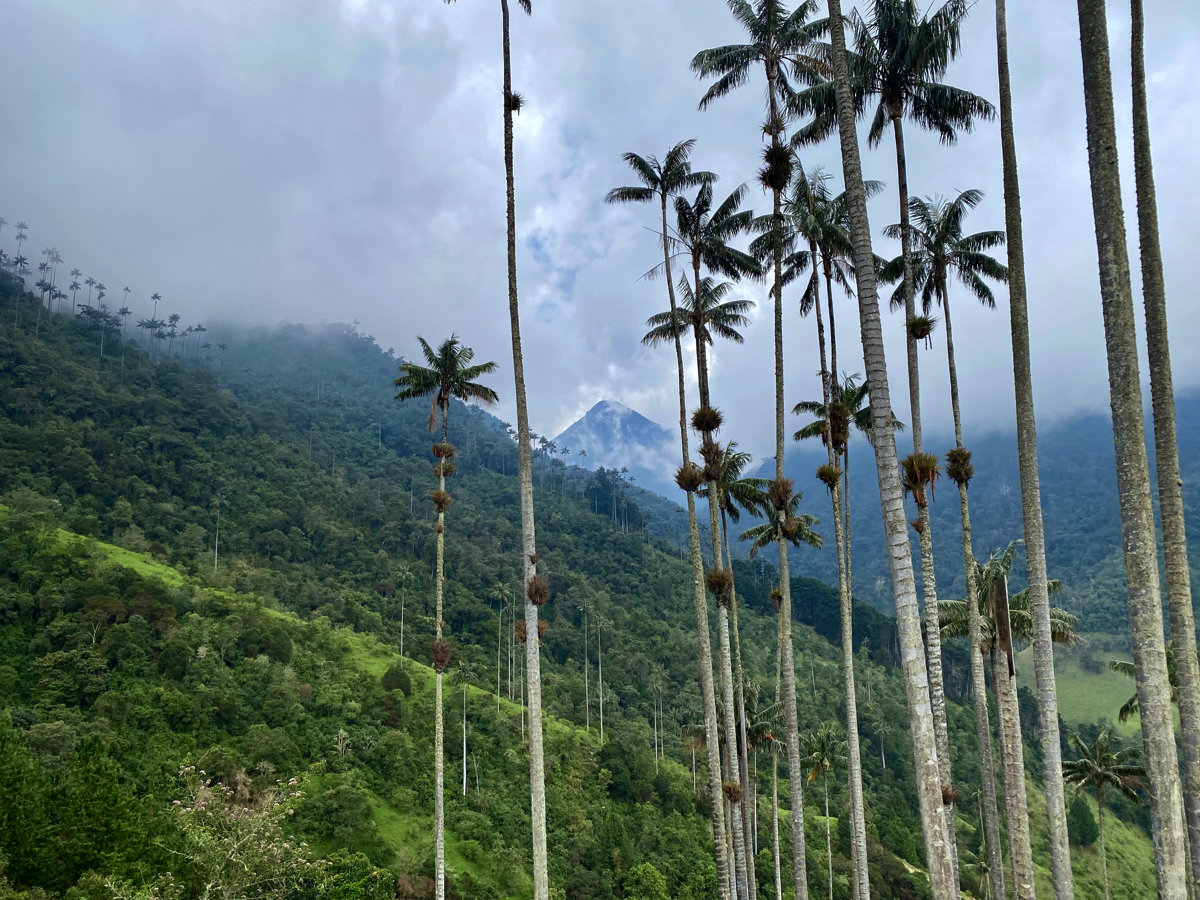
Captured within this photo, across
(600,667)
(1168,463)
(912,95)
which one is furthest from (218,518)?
(1168,463)

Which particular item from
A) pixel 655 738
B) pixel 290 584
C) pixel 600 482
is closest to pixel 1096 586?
pixel 600 482

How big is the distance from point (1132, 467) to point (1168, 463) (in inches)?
72.1

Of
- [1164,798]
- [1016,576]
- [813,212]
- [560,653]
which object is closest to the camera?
[1164,798]

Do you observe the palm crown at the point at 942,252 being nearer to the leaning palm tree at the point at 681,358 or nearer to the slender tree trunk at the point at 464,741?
the leaning palm tree at the point at 681,358

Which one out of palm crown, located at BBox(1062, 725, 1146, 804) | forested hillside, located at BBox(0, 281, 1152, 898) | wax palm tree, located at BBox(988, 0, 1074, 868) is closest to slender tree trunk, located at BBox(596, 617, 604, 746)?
forested hillside, located at BBox(0, 281, 1152, 898)

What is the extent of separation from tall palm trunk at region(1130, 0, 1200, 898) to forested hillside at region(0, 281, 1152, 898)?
76.1ft

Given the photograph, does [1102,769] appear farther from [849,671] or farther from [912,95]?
[912,95]

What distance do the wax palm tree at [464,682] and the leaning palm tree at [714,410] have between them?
1284 inches

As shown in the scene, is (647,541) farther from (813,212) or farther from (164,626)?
(813,212)

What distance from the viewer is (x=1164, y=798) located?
838 cm

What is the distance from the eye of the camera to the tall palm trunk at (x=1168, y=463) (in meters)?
8.75

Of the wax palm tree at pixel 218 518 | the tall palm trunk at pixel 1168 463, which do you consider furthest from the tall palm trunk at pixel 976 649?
the wax palm tree at pixel 218 518

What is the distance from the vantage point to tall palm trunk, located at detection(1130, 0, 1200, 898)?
8754 millimetres

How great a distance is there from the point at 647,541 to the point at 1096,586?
85.2 m
